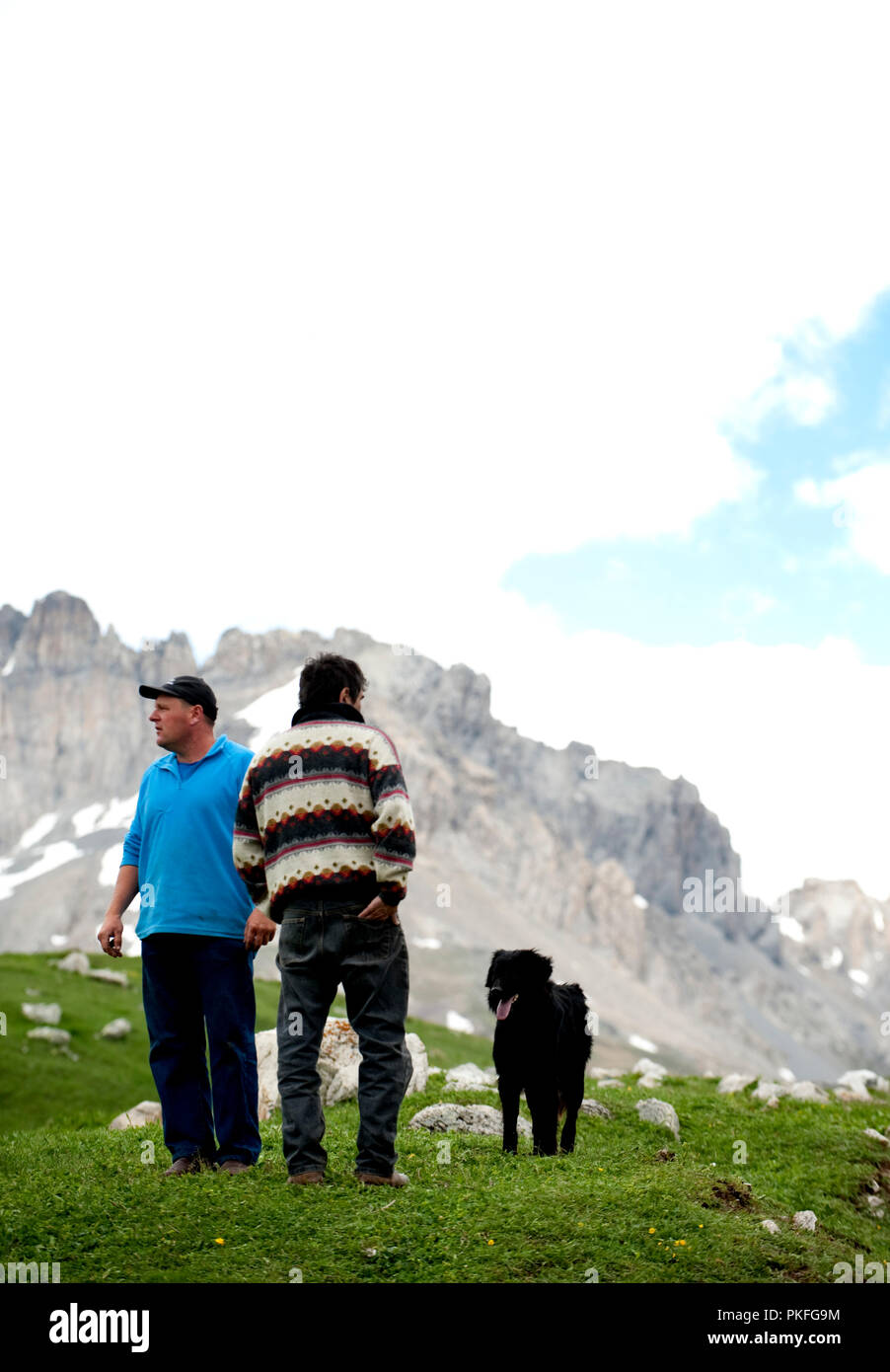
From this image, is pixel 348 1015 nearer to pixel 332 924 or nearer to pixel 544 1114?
pixel 332 924

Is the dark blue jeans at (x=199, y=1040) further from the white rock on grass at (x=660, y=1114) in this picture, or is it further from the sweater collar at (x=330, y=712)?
the white rock on grass at (x=660, y=1114)

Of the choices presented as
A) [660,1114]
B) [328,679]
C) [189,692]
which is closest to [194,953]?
[189,692]

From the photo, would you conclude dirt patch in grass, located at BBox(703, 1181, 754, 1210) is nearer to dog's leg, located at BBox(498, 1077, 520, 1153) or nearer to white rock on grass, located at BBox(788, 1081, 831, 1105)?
dog's leg, located at BBox(498, 1077, 520, 1153)

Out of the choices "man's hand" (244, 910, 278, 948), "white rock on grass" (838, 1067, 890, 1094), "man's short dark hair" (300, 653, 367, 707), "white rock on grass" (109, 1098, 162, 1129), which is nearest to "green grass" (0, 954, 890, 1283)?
"man's hand" (244, 910, 278, 948)

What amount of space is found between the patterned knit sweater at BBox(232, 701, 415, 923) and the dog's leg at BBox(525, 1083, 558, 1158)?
3476 millimetres

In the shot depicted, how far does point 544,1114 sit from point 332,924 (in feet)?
12.9

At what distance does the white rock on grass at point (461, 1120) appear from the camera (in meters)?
12.5

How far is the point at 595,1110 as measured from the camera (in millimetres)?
14617

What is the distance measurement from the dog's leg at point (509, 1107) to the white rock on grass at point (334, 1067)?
429 cm

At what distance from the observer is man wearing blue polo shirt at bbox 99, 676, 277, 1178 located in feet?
29.5
